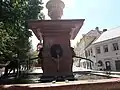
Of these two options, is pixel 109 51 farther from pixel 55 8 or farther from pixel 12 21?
pixel 55 8

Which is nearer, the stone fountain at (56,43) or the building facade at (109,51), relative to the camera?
the stone fountain at (56,43)

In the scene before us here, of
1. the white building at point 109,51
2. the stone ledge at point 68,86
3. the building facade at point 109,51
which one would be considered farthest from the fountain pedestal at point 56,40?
the white building at point 109,51

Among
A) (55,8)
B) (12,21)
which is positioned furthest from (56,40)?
(12,21)

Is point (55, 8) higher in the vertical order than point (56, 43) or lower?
higher

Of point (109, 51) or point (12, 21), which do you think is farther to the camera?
point (109, 51)

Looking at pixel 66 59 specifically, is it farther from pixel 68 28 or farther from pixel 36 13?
pixel 36 13

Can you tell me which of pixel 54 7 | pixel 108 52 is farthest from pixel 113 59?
pixel 54 7

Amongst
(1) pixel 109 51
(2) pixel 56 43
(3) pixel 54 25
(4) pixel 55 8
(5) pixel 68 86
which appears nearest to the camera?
(5) pixel 68 86

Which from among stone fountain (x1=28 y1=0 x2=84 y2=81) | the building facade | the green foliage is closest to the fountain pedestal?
stone fountain (x1=28 y1=0 x2=84 y2=81)

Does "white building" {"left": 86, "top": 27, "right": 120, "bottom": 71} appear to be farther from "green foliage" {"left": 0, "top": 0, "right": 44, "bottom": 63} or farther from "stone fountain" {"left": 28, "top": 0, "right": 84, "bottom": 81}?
"stone fountain" {"left": 28, "top": 0, "right": 84, "bottom": 81}

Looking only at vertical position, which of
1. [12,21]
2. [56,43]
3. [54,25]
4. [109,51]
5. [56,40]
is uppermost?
[12,21]

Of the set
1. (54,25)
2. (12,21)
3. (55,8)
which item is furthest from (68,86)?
(12,21)

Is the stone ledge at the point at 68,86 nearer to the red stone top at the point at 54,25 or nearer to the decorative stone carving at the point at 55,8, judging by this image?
the red stone top at the point at 54,25

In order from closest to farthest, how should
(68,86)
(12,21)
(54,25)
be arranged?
(68,86), (54,25), (12,21)
